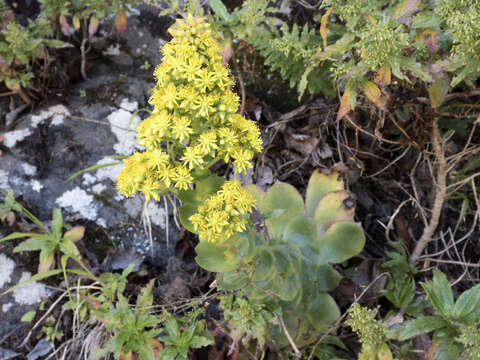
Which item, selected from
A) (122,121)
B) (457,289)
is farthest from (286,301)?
(122,121)

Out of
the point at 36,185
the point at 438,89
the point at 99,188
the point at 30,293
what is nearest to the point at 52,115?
the point at 36,185

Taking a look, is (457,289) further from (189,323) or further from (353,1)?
(353,1)

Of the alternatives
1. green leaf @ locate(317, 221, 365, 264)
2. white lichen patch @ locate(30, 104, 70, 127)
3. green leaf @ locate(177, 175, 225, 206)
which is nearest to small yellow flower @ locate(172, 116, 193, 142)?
green leaf @ locate(177, 175, 225, 206)

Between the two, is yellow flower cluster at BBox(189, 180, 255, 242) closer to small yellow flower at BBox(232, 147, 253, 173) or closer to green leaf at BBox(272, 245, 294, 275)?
small yellow flower at BBox(232, 147, 253, 173)

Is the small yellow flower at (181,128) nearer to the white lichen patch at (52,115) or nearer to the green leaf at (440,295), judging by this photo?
the green leaf at (440,295)

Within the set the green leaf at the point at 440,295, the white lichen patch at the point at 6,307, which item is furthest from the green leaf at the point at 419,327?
the white lichen patch at the point at 6,307

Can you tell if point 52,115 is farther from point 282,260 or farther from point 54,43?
point 282,260
